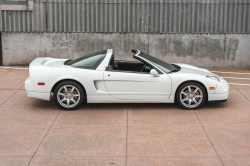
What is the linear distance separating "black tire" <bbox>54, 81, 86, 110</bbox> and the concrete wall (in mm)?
5635

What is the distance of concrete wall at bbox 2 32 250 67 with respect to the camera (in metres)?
13.0

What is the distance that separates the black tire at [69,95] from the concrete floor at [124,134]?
0.17m

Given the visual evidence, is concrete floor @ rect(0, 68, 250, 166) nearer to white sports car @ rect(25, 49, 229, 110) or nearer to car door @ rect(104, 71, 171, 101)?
white sports car @ rect(25, 49, 229, 110)

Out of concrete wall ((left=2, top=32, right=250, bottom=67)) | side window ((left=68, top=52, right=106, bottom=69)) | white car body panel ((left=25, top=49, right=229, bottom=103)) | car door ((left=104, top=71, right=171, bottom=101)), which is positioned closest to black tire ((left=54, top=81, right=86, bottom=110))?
white car body panel ((left=25, top=49, right=229, bottom=103))

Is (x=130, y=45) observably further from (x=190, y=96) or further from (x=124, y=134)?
(x=124, y=134)

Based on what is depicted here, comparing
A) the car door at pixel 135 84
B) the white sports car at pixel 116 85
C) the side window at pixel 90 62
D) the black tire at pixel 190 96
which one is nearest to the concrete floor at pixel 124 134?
the black tire at pixel 190 96

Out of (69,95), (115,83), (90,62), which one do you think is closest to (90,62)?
(90,62)

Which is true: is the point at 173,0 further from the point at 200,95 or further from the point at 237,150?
the point at 237,150

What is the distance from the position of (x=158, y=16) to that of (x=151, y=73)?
19.4 feet

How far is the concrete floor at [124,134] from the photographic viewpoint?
5297 millimetres

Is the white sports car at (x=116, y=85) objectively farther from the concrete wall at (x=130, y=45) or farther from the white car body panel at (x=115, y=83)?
the concrete wall at (x=130, y=45)

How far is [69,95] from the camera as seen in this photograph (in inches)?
300

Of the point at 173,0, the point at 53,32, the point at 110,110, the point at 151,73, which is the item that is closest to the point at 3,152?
the point at 110,110

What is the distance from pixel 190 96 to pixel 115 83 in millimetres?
1677
